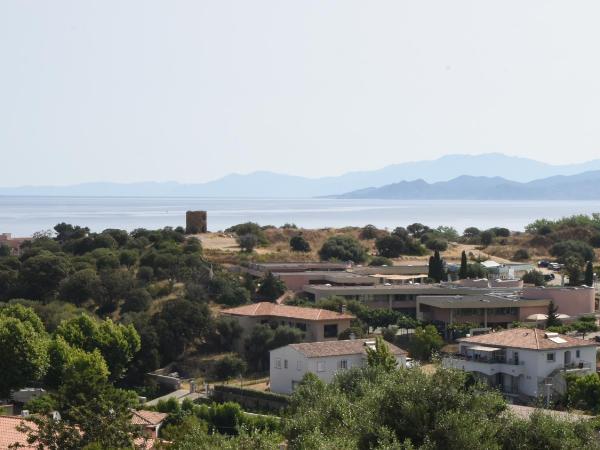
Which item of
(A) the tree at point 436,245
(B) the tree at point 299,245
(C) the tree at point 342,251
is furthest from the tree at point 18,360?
(A) the tree at point 436,245

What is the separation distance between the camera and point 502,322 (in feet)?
157

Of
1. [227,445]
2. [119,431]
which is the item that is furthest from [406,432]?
[119,431]

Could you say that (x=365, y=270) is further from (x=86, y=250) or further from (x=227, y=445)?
(x=227, y=445)

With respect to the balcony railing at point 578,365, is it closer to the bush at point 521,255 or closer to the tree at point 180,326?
the tree at point 180,326

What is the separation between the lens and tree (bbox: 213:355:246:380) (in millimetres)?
41656

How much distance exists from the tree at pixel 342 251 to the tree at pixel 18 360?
36.4 m

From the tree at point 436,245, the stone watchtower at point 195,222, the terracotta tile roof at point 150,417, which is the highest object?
the stone watchtower at point 195,222

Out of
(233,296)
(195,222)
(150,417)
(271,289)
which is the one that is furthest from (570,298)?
(195,222)

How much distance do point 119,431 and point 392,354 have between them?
56.3 ft

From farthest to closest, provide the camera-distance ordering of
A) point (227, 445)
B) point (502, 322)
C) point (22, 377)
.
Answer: point (502, 322) < point (22, 377) < point (227, 445)

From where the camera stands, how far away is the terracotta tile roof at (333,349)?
38.0 meters

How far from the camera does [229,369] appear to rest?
137ft

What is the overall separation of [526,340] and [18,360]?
59.7 ft

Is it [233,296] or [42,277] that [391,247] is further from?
[42,277]
